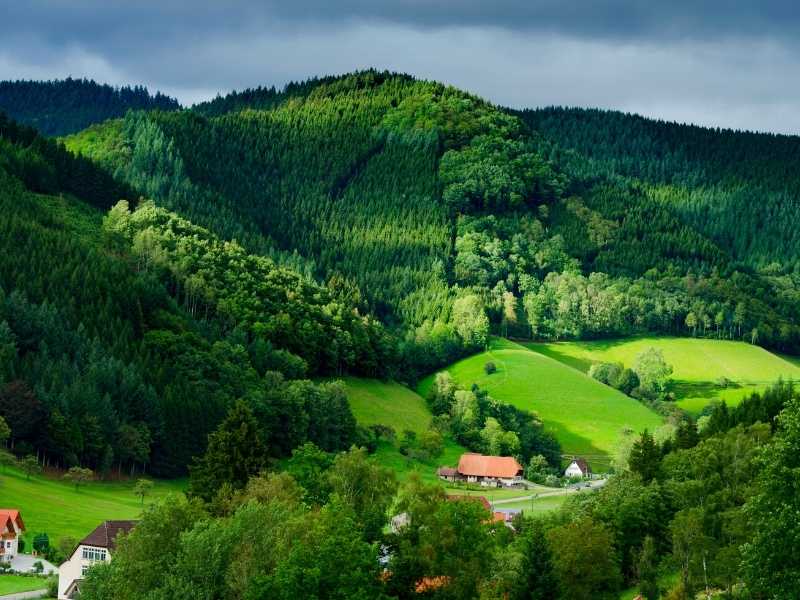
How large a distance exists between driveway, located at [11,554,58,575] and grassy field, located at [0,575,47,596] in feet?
4.87

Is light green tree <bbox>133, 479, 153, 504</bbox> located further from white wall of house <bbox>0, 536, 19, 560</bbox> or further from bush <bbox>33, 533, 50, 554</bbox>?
white wall of house <bbox>0, 536, 19, 560</bbox>

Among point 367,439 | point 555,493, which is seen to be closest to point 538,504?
point 555,493

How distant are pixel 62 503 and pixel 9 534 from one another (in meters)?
13.9

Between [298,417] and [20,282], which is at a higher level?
[20,282]

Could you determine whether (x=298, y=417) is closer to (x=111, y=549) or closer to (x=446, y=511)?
(x=111, y=549)

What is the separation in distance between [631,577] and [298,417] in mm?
79402

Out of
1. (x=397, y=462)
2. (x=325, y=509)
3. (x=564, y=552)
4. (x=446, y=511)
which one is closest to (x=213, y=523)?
(x=325, y=509)

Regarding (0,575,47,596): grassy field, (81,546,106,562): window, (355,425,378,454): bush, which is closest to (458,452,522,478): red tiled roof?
(355,425,378,454): bush

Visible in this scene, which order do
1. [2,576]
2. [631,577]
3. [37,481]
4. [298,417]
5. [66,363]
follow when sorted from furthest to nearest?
[298,417] → [66,363] → [37,481] → [2,576] → [631,577]

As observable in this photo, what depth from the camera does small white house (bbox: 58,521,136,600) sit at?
97938mm

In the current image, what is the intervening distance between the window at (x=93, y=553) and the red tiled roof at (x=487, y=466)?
91.5 meters

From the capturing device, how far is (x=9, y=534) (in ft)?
352

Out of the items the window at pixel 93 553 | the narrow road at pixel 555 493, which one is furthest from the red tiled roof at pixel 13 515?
the narrow road at pixel 555 493

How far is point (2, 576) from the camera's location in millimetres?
102750
